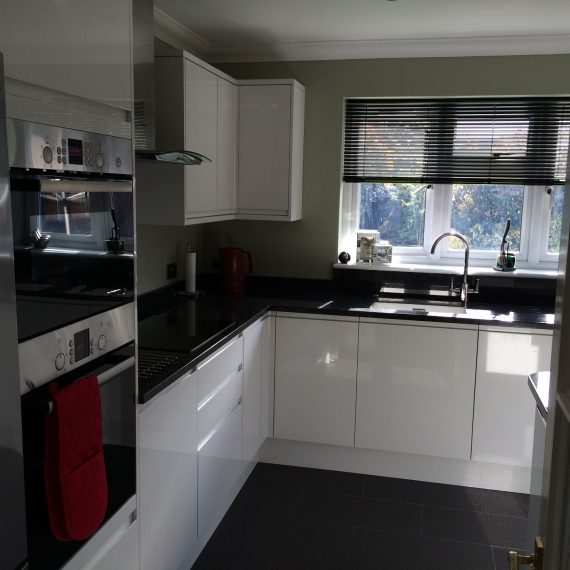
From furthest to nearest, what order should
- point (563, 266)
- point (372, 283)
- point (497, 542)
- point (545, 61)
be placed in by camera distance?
point (372, 283) → point (545, 61) → point (497, 542) → point (563, 266)

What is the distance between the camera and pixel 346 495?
3.36 m

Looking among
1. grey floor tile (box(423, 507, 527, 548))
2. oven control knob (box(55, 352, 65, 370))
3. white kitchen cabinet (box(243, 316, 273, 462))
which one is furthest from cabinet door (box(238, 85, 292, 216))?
oven control knob (box(55, 352, 65, 370))

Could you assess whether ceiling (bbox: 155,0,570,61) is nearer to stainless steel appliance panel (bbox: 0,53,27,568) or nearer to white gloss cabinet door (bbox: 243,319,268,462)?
white gloss cabinet door (bbox: 243,319,268,462)

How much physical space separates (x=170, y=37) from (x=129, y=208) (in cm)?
198

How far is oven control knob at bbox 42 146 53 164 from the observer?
1.39 meters

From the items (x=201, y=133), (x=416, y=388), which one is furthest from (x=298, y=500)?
(x=201, y=133)

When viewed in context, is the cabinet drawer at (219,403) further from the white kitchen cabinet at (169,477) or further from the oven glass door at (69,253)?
the oven glass door at (69,253)

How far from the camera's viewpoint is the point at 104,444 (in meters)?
1.73

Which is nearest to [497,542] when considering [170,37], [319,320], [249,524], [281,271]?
[249,524]

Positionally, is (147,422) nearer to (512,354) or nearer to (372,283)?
(512,354)

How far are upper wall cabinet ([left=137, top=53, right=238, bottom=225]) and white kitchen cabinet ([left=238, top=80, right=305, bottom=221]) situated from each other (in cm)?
31

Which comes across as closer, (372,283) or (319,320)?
(319,320)

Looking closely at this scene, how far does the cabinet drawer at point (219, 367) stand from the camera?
2617mm

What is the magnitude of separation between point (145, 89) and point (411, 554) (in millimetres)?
2220
